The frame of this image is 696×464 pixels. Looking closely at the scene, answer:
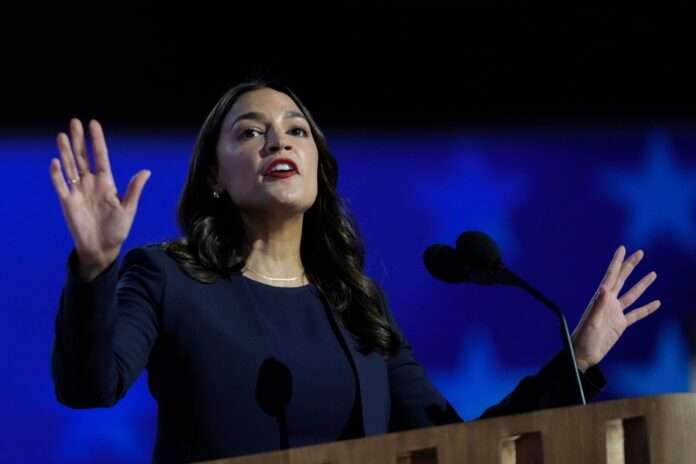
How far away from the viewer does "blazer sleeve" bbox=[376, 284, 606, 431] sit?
5.43ft

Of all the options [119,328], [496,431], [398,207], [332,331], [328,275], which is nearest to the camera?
[496,431]

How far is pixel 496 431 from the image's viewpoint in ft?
3.71

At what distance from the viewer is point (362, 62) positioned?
104 inches

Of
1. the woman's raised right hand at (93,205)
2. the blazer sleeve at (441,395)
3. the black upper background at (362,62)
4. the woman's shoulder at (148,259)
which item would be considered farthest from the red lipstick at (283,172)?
the black upper background at (362,62)

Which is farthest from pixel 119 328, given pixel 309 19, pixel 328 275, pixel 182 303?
pixel 309 19

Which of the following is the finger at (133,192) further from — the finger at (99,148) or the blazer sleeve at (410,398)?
the blazer sleeve at (410,398)

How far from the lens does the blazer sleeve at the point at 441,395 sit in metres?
1.65

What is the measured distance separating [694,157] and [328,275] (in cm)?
149

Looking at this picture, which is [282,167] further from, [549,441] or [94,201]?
[549,441]

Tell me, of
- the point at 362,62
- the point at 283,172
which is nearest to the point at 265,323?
the point at 283,172

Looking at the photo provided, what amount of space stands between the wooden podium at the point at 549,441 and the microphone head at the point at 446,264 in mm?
388

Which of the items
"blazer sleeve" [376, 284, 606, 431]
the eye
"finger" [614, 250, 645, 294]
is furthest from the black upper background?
"finger" [614, 250, 645, 294]

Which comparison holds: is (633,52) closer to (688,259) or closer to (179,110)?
(688,259)

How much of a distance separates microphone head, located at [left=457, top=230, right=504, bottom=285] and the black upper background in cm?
109
